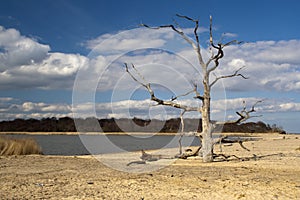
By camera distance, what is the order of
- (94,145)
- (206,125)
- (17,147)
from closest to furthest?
(206,125)
(17,147)
(94,145)

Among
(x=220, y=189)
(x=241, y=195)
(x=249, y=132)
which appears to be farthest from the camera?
(x=249, y=132)

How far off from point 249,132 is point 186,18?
201ft

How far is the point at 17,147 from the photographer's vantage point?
18.8 m

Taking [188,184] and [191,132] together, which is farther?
[191,132]

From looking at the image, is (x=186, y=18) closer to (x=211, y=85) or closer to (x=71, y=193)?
(x=211, y=85)

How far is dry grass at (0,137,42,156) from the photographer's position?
18.1 m

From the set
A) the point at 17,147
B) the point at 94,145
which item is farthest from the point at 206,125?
the point at 94,145

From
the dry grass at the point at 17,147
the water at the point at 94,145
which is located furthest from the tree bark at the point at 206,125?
the water at the point at 94,145

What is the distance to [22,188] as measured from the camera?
6980mm

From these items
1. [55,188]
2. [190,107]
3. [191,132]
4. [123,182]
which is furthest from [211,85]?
[55,188]

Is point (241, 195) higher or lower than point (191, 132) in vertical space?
lower

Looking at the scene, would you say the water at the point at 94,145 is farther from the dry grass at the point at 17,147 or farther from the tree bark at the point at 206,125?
the tree bark at the point at 206,125

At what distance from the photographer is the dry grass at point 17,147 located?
18.1 m

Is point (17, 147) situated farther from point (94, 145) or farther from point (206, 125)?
→ point (94, 145)
